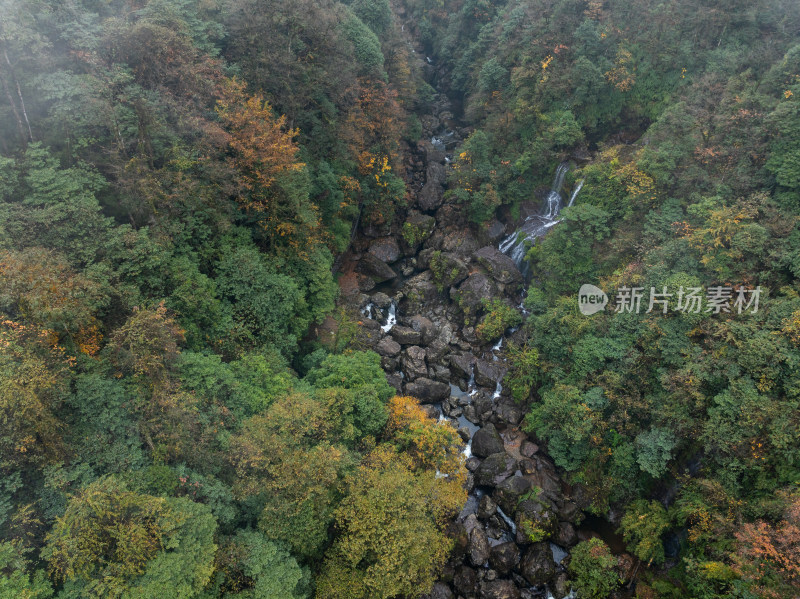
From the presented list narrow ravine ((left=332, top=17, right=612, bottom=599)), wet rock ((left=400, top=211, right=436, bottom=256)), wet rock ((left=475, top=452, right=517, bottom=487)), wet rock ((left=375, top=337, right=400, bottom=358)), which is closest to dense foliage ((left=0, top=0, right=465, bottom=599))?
wet rock ((left=475, top=452, right=517, bottom=487))

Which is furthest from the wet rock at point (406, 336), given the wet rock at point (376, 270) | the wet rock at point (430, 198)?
the wet rock at point (430, 198)

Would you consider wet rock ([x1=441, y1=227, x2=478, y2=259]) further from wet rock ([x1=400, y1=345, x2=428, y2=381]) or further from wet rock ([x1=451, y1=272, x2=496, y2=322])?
wet rock ([x1=400, y1=345, x2=428, y2=381])

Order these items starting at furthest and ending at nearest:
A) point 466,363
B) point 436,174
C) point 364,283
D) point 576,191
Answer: point 436,174 → point 364,283 → point 576,191 → point 466,363

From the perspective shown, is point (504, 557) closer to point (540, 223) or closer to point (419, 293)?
point (419, 293)

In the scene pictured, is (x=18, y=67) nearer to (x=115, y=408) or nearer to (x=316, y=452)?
(x=115, y=408)

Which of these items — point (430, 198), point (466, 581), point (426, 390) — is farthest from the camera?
point (430, 198)

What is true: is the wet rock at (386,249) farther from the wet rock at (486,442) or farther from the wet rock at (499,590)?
the wet rock at (499,590)

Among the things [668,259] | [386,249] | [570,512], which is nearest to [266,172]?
[386,249]

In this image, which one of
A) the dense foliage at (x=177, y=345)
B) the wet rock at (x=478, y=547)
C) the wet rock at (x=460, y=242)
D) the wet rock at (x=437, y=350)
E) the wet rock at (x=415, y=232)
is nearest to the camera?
the dense foliage at (x=177, y=345)
